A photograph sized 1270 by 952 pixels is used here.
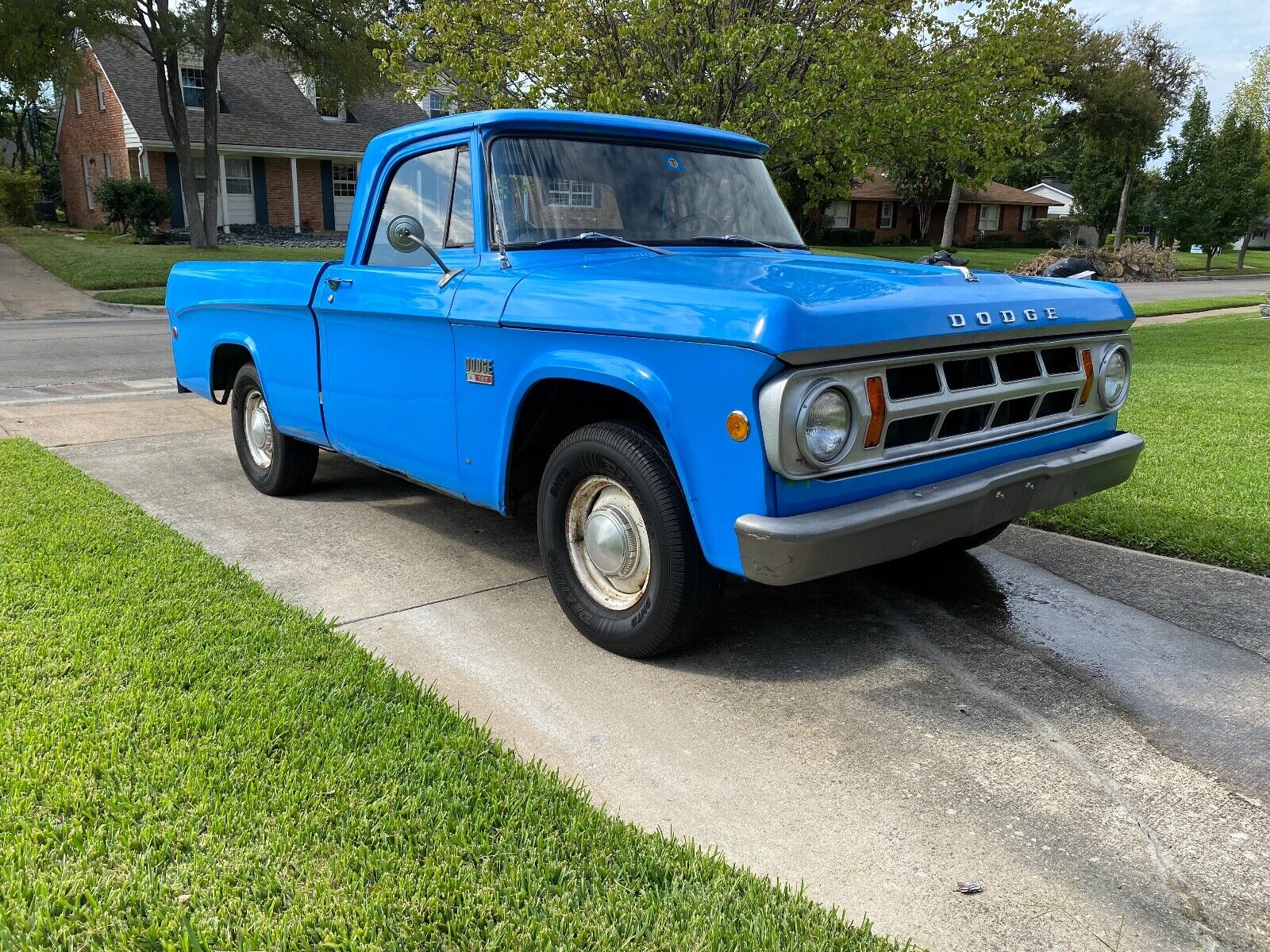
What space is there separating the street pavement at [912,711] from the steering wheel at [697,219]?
1.65 m

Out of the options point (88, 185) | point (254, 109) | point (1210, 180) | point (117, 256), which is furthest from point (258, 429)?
point (1210, 180)

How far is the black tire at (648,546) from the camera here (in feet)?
11.3

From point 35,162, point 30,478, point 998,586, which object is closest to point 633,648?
point 998,586

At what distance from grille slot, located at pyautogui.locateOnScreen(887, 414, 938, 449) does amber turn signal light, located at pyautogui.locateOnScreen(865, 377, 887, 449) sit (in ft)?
0.37

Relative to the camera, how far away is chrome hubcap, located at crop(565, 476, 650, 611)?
12.1 feet

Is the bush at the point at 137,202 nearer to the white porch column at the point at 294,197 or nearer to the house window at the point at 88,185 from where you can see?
the white porch column at the point at 294,197

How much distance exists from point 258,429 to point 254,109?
3326 centimetres

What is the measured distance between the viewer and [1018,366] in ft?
12.5

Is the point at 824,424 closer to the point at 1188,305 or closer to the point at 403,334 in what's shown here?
the point at 403,334

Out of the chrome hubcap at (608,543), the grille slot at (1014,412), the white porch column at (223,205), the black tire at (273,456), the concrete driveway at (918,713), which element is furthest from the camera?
the white porch column at (223,205)

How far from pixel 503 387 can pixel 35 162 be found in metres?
62.2

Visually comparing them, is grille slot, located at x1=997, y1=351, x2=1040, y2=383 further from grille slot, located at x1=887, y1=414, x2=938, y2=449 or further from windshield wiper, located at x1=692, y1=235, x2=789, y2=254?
windshield wiper, located at x1=692, y1=235, x2=789, y2=254

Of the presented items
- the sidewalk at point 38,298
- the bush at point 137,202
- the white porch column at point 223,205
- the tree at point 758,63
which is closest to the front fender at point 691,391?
the tree at point 758,63

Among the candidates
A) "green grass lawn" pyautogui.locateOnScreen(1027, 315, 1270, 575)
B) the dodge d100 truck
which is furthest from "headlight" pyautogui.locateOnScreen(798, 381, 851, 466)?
"green grass lawn" pyautogui.locateOnScreen(1027, 315, 1270, 575)
